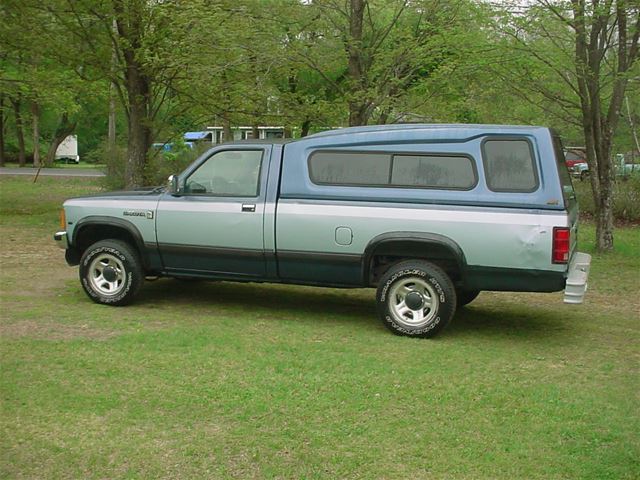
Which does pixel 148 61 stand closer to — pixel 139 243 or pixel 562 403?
pixel 139 243

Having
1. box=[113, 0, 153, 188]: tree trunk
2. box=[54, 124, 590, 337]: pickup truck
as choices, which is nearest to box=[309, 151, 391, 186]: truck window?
Result: box=[54, 124, 590, 337]: pickup truck

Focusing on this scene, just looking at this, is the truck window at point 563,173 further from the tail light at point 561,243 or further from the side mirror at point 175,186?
the side mirror at point 175,186

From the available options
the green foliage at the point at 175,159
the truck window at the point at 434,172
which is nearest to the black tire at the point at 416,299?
the truck window at the point at 434,172

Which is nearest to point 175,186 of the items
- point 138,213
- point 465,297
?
point 138,213

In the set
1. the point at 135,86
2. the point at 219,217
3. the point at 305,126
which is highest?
the point at 135,86

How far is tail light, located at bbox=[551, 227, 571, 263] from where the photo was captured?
22.0 feet

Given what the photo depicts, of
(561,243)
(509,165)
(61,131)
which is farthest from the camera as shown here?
(61,131)

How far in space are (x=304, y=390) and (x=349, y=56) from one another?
8.60 m

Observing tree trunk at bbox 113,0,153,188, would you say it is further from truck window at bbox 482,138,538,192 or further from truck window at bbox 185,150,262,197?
truck window at bbox 482,138,538,192

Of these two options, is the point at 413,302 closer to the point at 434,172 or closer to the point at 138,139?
the point at 434,172

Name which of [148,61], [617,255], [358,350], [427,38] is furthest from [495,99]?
[358,350]

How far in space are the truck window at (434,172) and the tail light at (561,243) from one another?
0.88 meters

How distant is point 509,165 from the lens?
277 inches

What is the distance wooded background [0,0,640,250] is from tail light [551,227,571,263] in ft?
17.5
